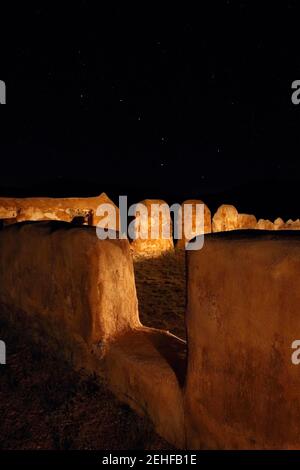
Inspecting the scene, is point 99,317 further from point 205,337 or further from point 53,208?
point 53,208

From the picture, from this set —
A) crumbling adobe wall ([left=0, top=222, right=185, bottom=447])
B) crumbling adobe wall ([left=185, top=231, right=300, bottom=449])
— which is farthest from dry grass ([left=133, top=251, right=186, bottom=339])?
crumbling adobe wall ([left=185, top=231, right=300, bottom=449])

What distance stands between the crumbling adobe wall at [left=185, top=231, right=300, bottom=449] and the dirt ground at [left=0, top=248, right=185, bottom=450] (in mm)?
518

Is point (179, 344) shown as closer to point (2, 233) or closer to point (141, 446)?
point (141, 446)

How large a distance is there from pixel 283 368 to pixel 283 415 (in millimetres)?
214

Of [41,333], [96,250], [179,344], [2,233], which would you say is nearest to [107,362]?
[179,344]

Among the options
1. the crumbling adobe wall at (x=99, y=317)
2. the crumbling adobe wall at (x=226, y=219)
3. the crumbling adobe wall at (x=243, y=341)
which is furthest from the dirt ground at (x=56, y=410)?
the crumbling adobe wall at (x=226, y=219)

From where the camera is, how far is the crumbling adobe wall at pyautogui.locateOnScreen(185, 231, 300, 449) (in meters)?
1.56

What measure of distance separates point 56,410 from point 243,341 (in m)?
1.65

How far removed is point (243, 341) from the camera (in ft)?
5.70

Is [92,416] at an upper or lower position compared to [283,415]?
lower

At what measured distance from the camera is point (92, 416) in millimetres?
2537

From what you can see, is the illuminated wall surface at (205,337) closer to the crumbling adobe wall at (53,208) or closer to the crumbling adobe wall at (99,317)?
the crumbling adobe wall at (99,317)

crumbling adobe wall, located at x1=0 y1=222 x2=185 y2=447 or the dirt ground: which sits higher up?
crumbling adobe wall, located at x1=0 y1=222 x2=185 y2=447

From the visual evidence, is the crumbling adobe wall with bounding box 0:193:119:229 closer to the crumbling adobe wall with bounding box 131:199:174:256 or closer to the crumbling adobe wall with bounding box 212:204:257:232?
the crumbling adobe wall with bounding box 131:199:174:256
